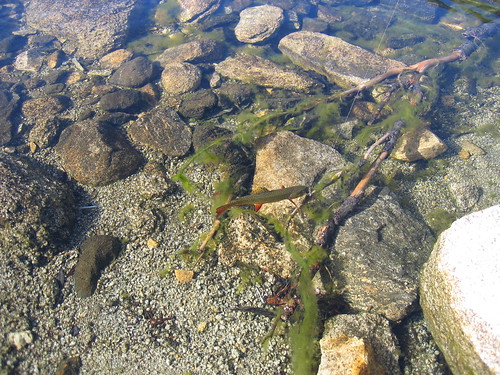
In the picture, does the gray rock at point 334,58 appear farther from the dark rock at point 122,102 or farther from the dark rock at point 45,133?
the dark rock at point 45,133

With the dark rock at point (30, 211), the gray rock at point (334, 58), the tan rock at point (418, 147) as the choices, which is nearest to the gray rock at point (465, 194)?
the tan rock at point (418, 147)

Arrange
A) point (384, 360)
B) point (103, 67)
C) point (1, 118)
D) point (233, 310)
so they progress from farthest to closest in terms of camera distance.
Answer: point (103, 67)
point (1, 118)
point (233, 310)
point (384, 360)

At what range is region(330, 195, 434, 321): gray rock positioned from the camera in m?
4.01

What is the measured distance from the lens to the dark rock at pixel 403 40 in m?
10.8

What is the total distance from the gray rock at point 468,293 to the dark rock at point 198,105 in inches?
212

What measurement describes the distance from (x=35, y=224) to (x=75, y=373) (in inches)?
86.9

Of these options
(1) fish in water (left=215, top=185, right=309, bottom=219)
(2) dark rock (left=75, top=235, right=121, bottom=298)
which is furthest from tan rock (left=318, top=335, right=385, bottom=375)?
(2) dark rock (left=75, top=235, right=121, bottom=298)

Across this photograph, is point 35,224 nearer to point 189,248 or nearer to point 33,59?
point 189,248

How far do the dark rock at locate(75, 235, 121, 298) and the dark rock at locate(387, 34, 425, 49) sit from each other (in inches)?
427

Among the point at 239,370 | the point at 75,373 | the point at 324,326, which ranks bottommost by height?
the point at 75,373

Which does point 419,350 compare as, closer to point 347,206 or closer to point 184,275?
point 347,206

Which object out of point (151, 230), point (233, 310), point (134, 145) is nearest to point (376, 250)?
point (233, 310)

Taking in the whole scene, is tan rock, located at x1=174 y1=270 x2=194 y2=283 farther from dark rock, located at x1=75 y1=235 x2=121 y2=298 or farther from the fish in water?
dark rock, located at x1=75 y1=235 x2=121 y2=298

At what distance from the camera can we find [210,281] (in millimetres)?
4402
